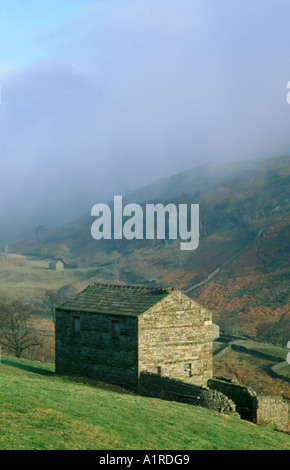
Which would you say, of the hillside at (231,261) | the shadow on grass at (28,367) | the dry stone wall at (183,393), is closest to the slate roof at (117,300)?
the dry stone wall at (183,393)

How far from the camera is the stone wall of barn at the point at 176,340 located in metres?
30.5

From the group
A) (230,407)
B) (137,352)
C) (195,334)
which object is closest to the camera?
(230,407)

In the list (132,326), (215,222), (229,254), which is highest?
(215,222)

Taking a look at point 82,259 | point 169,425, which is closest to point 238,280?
point 82,259

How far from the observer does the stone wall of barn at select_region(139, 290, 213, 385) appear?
3055cm

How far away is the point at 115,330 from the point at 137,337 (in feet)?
6.86

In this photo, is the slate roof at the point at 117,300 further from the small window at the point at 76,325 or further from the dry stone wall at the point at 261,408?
the dry stone wall at the point at 261,408

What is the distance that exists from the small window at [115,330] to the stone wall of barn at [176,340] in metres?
1.83

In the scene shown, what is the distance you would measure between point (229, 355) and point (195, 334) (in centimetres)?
2918

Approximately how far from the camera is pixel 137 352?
3011 centimetres

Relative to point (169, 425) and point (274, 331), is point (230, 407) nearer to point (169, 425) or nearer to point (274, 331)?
point (169, 425)

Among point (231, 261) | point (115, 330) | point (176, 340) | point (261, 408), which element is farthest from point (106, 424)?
point (231, 261)

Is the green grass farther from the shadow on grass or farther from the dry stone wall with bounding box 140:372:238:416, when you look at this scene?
the shadow on grass

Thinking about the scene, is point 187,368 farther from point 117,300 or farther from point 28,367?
point 28,367
